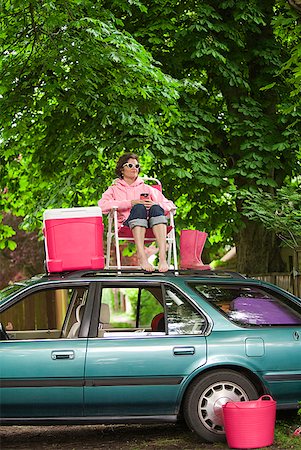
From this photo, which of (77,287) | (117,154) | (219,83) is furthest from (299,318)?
(219,83)

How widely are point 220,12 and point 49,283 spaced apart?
765 centimetres

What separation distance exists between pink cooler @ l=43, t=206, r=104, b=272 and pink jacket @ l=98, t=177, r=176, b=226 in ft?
3.21

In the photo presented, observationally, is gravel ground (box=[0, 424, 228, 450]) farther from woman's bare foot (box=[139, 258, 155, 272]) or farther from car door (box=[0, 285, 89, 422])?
woman's bare foot (box=[139, 258, 155, 272])

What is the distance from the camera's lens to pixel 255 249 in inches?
565

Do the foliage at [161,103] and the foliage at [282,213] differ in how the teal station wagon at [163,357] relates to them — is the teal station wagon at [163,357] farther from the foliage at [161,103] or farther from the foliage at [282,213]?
the foliage at [161,103]

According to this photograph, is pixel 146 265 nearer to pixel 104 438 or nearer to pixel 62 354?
pixel 62 354

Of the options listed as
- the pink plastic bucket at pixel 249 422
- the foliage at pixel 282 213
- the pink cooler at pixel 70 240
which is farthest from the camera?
the foliage at pixel 282 213

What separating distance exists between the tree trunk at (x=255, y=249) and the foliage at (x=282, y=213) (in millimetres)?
2163

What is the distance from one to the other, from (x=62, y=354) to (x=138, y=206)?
6.15 feet

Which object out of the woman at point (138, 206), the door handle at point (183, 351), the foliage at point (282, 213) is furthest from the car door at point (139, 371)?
the foliage at point (282, 213)

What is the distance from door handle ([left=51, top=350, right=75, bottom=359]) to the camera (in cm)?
724

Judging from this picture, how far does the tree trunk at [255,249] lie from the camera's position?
14250 millimetres

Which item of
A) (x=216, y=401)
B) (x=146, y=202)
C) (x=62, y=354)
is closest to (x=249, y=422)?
(x=216, y=401)

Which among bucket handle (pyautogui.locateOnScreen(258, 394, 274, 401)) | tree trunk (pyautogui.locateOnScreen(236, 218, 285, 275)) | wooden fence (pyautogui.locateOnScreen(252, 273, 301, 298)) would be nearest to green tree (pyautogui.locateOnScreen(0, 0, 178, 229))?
tree trunk (pyautogui.locateOnScreen(236, 218, 285, 275))
